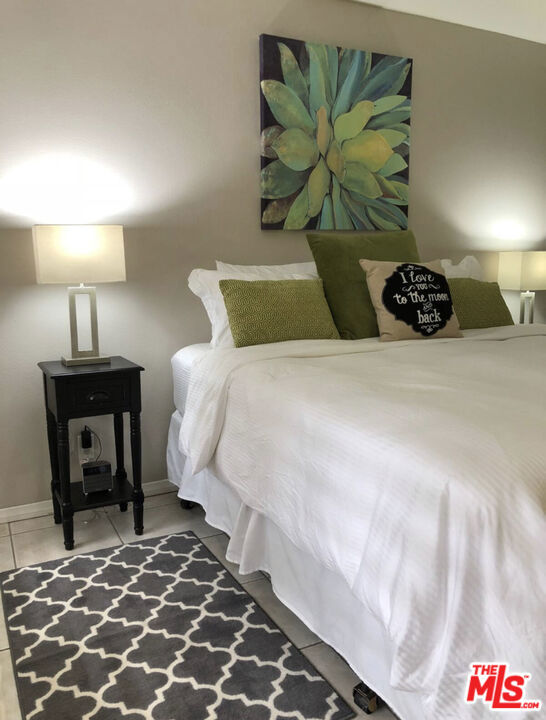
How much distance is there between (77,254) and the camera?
2.50m

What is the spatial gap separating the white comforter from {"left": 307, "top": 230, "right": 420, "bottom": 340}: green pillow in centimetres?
51

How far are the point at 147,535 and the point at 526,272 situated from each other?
2808 mm

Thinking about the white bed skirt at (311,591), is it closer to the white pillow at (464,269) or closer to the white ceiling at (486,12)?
the white pillow at (464,269)

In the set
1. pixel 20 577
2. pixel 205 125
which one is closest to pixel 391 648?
pixel 20 577

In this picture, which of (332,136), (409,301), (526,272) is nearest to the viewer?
(409,301)

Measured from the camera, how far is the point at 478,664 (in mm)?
1174

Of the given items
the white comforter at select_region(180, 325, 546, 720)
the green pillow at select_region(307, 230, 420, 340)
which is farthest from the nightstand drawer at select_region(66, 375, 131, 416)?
the green pillow at select_region(307, 230, 420, 340)

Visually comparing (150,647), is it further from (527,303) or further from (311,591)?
(527,303)

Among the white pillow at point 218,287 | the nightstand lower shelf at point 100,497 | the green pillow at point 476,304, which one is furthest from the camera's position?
the green pillow at point 476,304

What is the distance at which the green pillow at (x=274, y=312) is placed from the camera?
2.62 m

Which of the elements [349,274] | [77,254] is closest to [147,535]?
[77,254]

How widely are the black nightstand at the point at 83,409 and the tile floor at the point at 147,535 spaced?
84 mm

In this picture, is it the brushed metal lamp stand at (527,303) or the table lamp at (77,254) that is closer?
the table lamp at (77,254)

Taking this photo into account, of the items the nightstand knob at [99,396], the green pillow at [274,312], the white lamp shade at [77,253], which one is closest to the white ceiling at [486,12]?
the green pillow at [274,312]
